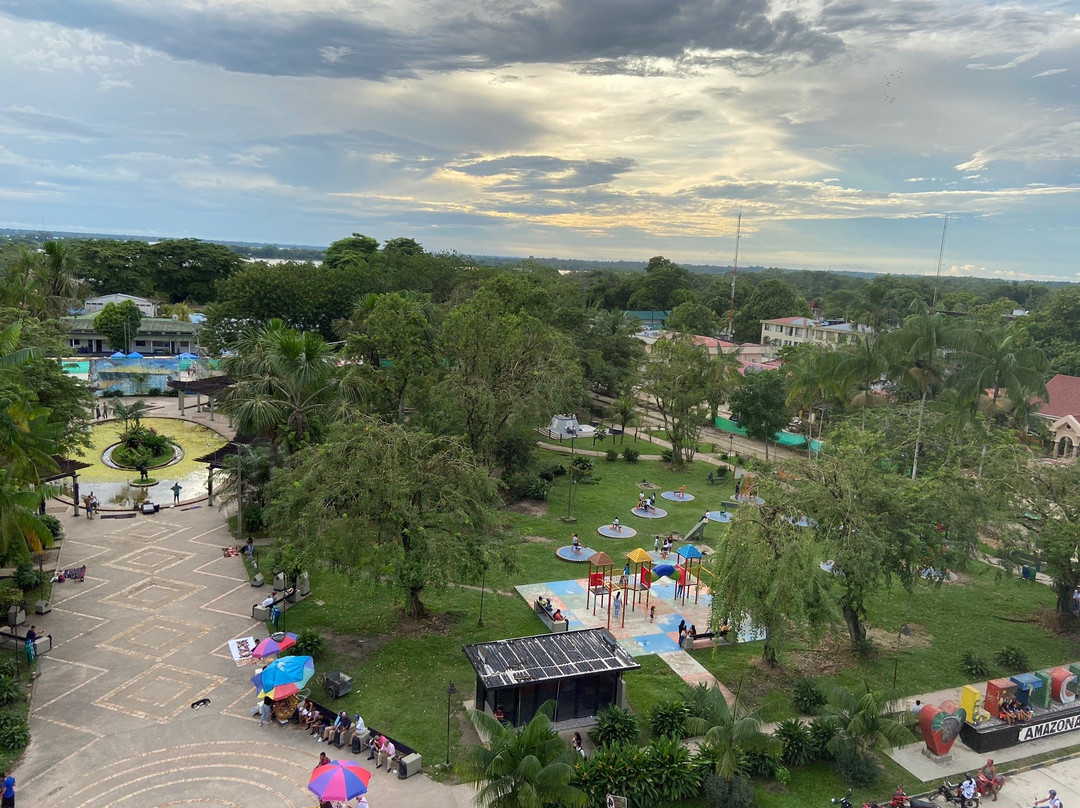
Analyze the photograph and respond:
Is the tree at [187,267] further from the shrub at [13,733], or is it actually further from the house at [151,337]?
the shrub at [13,733]

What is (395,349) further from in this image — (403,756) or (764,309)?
(764,309)

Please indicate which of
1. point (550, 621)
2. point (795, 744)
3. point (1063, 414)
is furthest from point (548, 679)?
point (1063, 414)

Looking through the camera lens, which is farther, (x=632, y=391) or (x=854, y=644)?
(x=632, y=391)

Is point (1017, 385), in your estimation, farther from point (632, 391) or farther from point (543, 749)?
point (543, 749)

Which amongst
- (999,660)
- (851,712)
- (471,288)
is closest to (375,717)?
(851,712)

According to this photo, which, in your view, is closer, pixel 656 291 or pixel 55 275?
pixel 55 275

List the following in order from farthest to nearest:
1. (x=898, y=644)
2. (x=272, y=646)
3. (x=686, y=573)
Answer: (x=686, y=573), (x=898, y=644), (x=272, y=646)
